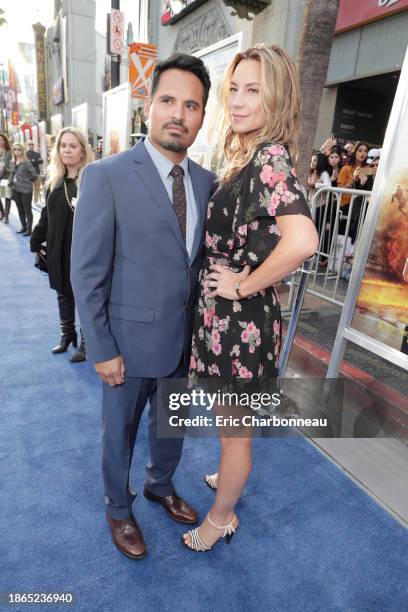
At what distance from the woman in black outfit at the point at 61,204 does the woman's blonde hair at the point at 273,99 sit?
7.07ft

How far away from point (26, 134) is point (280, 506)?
19.2 m

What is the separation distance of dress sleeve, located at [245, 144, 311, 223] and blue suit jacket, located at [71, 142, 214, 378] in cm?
33

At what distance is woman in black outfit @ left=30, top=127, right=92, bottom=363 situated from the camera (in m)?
3.32

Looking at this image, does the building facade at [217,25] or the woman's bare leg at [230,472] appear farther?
the building facade at [217,25]

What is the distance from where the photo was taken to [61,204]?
3307 millimetres

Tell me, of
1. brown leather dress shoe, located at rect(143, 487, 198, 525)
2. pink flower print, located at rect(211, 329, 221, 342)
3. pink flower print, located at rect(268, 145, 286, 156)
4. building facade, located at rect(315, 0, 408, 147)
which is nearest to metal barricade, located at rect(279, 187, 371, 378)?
brown leather dress shoe, located at rect(143, 487, 198, 525)

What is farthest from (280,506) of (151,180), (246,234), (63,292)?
(63,292)

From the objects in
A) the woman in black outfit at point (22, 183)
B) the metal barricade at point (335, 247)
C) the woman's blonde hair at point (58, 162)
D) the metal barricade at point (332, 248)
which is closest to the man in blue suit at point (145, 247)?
the metal barricade at point (332, 248)

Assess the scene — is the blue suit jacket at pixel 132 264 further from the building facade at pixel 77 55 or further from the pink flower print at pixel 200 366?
the building facade at pixel 77 55

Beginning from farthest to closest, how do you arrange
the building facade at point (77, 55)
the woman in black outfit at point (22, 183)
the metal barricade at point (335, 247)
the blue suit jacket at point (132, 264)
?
the building facade at point (77, 55)
the woman in black outfit at point (22, 183)
the metal barricade at point (335, 247)
the blue suit jacket at point (132, 264)

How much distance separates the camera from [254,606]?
1664 mm

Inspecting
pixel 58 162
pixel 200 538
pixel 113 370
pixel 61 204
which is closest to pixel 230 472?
pixel 200 538

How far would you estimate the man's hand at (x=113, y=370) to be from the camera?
1.59 m

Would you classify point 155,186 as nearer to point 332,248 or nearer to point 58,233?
point 58,233
